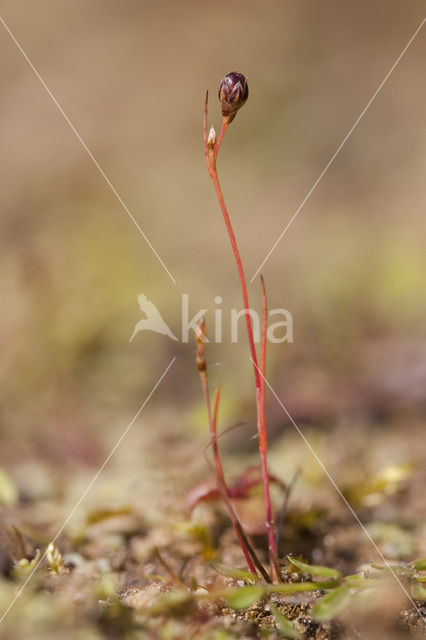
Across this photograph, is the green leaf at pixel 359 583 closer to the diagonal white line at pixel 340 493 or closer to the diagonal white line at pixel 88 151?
the diagonal white line at pixel 340 493

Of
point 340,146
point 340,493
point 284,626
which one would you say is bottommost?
point 284,626

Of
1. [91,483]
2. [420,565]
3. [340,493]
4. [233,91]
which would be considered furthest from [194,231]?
[420,565]

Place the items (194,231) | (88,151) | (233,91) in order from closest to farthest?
(233,91), (194,231), (88,151)

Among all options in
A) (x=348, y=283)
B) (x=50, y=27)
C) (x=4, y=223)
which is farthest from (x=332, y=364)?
(x=50, y=27)

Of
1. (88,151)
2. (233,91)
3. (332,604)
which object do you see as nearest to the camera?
(332,604)

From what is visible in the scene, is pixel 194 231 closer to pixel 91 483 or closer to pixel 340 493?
pixel 91 483

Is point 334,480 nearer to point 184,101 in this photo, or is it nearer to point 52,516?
point 52,516
